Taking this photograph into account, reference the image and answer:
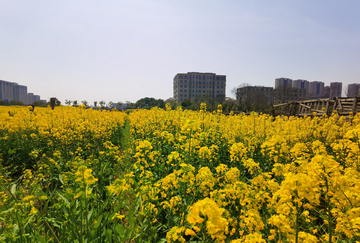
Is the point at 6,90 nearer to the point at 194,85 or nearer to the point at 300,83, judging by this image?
the point at 194,85

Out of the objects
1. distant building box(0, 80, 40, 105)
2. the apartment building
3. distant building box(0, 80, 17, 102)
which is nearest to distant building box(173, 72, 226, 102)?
the apartment building

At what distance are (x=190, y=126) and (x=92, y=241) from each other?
160 centimetres

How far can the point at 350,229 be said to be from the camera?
128cm

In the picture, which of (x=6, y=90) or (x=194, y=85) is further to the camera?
(x=194, y=85)

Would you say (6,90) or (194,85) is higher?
(194,85)

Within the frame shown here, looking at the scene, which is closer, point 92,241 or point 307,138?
point 92,241

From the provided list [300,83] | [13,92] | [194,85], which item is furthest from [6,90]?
[300,83]

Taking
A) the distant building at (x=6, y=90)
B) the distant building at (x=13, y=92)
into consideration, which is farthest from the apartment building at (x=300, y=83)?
the distant building at (x=6, y=90)

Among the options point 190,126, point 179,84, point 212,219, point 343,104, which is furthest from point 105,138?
point 179,84

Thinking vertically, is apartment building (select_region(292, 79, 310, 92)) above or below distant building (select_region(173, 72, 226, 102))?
above

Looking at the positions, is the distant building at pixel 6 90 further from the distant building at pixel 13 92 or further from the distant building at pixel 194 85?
the distant building at pixel 194 85

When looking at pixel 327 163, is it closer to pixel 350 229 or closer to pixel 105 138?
pixel 350 229

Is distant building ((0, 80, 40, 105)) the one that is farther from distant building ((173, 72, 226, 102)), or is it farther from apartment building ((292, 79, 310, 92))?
apartment building ((292, 79, 310, 92))

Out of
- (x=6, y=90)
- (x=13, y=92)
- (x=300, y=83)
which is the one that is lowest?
(x=13, y=92)
